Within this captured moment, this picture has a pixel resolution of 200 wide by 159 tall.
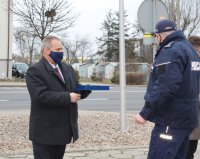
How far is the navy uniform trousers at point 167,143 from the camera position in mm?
4547

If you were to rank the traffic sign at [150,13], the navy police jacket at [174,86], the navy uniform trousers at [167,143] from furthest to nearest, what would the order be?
the traffic sign at [150,13] → the navy uniform trousers at [167,143] → the navy police jacket at [174,86]

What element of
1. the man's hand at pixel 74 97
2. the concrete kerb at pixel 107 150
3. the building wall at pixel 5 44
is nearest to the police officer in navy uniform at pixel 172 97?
the man's hand at pixel 74 97

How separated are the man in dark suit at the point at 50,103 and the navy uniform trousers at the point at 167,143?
0.82 metres

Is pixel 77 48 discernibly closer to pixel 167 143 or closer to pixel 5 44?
pixel 5 44

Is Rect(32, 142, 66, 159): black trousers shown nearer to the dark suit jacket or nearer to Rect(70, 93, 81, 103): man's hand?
the dark suit jacket

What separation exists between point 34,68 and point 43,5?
659 inches

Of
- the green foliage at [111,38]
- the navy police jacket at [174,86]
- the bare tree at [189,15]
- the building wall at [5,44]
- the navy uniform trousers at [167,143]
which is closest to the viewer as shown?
the navy police jacket at [174,86]

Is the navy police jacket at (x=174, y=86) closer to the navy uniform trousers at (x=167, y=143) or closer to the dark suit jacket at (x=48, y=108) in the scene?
the navy uniform trousers at (x=167, y=143)

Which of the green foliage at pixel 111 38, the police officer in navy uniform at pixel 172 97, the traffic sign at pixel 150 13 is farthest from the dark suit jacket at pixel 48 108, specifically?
the green foliage at pixel 111 38

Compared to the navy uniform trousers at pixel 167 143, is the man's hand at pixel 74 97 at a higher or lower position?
higher

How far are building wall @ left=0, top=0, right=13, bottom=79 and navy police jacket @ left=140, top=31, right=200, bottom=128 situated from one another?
32.5 m

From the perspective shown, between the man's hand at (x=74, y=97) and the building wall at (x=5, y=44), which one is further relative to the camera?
the building wall at (x=5, y=44)

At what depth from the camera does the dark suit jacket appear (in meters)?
4.60

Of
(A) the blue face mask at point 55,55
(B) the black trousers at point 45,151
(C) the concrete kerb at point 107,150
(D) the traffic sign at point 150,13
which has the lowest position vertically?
(C) the concrete kerb at point 107,150
